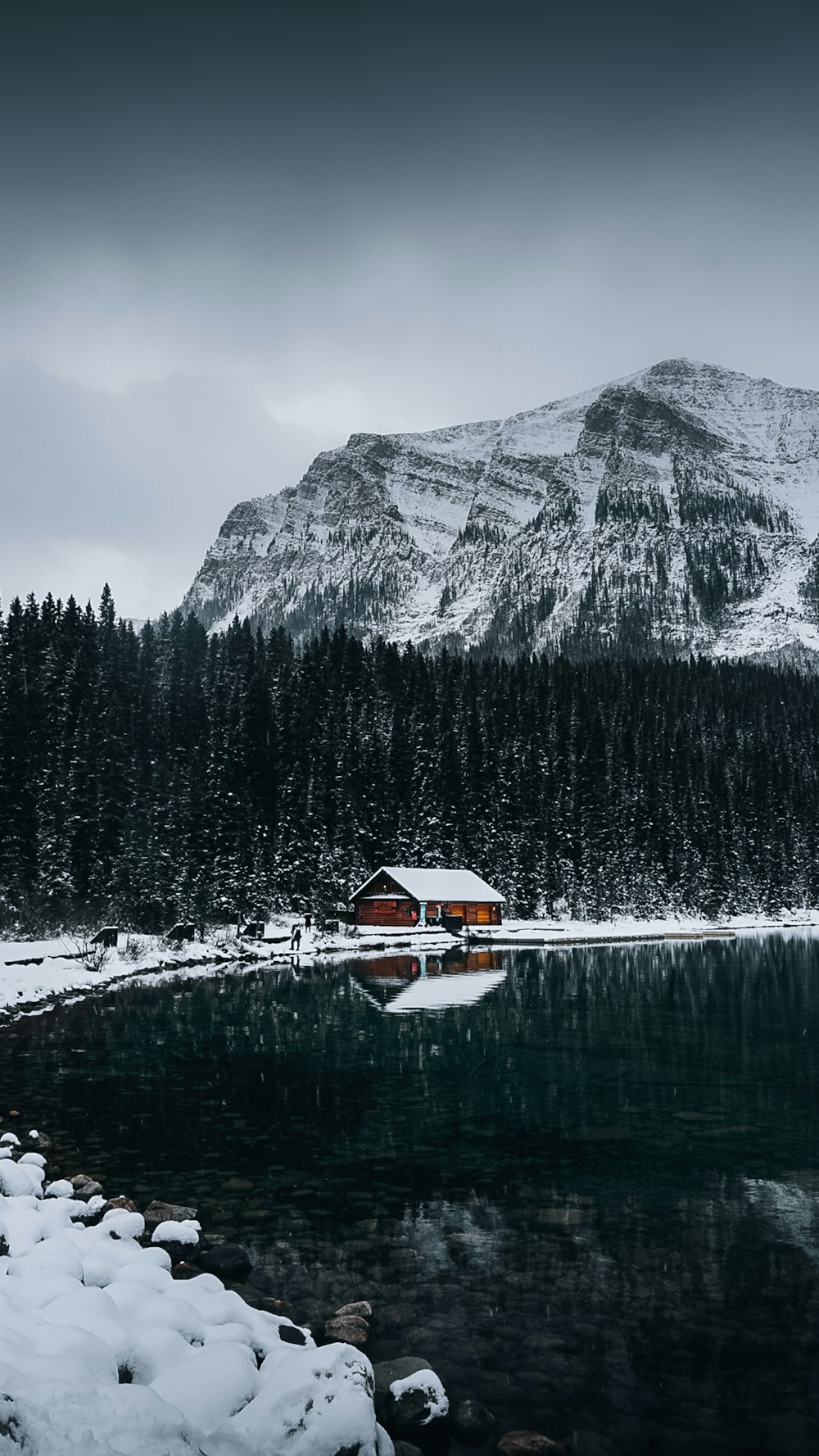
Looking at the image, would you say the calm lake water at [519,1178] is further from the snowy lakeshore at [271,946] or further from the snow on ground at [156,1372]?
the snowy lakeshore at [271,946]

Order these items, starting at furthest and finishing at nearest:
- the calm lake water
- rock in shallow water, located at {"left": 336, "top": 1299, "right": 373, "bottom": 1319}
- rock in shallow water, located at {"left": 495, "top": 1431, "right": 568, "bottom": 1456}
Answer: rock in shallow water, located at {"left": 336, "top": 1299, "right": 373, "bottom": 1319}
the calm lake water
rock in shallow water, located at {"left": 495, "top": 1431, "right": 568, "bottom": 1456}

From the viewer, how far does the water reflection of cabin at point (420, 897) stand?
81125 millimetres

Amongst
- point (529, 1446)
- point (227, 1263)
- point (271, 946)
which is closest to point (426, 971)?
point (271, 946)

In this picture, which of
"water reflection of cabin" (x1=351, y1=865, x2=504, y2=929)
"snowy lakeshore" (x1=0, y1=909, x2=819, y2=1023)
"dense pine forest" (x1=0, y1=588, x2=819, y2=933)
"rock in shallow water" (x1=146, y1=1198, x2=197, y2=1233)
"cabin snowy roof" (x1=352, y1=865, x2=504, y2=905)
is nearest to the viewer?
"rock in shallow water" (x1=146, y1=1198, x2=197, y2=1233)

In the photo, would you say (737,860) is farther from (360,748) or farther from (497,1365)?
(497,1365)

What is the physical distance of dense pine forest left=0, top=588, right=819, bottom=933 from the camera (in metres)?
72.1

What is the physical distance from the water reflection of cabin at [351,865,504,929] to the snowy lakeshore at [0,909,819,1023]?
8.11 feet

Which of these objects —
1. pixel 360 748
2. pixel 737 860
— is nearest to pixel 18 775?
pixel 360 748

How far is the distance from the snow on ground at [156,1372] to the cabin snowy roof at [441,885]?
233ft

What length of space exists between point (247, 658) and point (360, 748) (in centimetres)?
2251

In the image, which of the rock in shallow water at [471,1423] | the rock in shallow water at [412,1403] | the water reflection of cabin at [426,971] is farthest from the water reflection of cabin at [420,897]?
the rock in shallow water at [471,1423]

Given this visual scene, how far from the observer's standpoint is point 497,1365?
367 inches

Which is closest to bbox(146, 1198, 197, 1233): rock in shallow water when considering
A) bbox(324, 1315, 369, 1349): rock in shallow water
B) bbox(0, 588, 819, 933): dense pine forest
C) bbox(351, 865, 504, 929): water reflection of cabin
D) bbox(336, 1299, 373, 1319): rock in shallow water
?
bbox(336, 1299, 373, 1319): rock in shallow water

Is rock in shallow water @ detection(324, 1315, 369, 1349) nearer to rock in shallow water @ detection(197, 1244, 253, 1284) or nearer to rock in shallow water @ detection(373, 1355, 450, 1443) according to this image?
rock in shallow water @ detection(373, 1355, 450, 1443)
